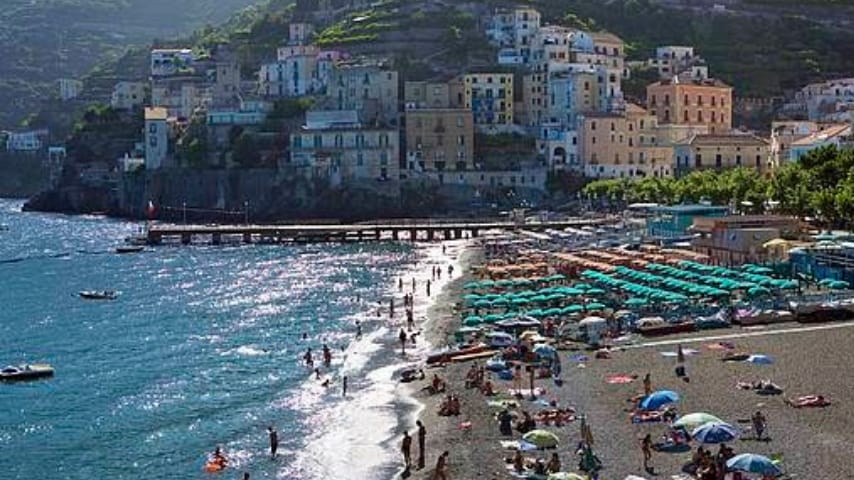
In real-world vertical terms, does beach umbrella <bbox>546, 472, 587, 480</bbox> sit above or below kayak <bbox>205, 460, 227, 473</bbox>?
above

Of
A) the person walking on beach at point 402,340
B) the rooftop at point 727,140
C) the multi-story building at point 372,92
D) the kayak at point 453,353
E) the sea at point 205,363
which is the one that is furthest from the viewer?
the multi-story building at point 372,92

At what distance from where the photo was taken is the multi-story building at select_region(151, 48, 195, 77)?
631ft

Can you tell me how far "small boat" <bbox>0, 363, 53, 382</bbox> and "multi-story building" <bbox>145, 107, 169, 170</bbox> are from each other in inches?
4200

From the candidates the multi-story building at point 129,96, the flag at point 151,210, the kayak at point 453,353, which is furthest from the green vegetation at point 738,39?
the kayak at point 453,353

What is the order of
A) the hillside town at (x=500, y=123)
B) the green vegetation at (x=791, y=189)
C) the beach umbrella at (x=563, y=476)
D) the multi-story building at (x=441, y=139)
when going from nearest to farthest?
the beach umbrella at (x=563, y=476)
the green vegetation at (x=791, y=189)
the hillside town at (x=500, y=123)
the multi-story building at (x=441, y=139)

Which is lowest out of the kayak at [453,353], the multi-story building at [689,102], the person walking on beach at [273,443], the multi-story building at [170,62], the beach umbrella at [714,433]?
the person walking on beach at [273,443]

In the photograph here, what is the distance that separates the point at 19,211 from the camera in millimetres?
179125

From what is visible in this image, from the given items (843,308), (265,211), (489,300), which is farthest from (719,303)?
(265,211)

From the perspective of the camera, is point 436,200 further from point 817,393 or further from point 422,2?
point 817,393

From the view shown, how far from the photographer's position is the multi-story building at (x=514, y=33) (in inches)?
5915

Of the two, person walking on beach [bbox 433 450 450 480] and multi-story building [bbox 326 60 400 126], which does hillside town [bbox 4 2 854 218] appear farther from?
person walking on beach [bbox 433 450 450 480]

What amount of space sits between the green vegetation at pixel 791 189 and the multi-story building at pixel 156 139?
73.0 meters

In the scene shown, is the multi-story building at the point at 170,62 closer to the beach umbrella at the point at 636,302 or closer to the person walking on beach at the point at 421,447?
the beach umbrella at the point at 636,302

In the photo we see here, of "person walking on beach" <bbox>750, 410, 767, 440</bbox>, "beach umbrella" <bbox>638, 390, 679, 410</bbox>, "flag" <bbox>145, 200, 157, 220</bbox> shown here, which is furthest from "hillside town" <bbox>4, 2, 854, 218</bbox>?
"person walking on beach" <bbox>750, 410, 767, 440</bbox>
